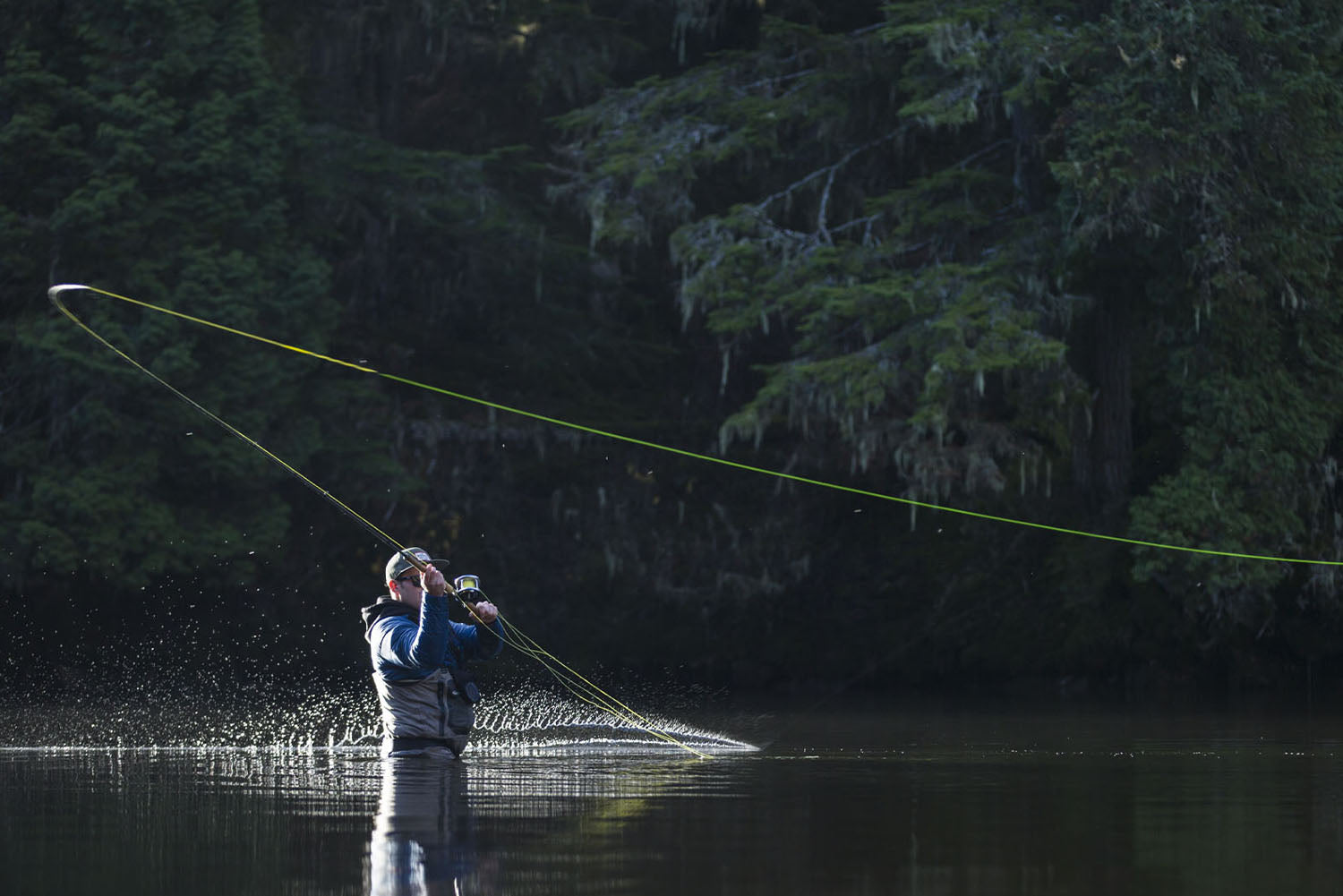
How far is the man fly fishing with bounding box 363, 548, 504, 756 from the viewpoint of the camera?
12.2m

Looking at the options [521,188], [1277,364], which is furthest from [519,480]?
[1277,364]

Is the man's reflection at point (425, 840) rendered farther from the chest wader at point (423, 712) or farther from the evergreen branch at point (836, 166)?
the evergreen branch at point (836, 166)

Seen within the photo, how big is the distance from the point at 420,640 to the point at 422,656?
120mm

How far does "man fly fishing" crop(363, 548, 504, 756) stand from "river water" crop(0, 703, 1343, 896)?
23 cm

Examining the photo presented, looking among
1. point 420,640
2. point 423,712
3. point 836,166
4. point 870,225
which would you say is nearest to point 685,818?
point 420,640

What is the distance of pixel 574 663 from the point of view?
102ft

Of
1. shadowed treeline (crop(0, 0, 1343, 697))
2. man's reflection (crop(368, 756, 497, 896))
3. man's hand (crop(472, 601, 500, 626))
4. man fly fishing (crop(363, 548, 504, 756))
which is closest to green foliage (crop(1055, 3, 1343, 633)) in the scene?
shadowed treeline (crop(0, 0, 1343, 697))

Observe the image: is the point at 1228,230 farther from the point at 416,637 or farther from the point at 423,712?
the point at 416,637

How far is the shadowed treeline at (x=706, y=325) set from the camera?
24.2 metres

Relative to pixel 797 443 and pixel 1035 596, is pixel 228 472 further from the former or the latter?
pixel 1035 596

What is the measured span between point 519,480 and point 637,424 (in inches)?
72.5

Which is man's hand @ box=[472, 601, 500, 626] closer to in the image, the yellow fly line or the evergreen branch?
the yellow fly line

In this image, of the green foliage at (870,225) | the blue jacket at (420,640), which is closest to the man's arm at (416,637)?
the blue jacket at (420,640)

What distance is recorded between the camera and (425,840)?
909 cm
